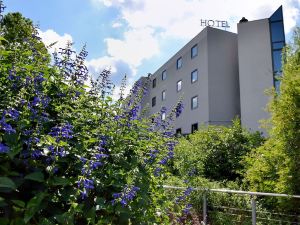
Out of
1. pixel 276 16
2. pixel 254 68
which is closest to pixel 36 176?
pixel 254 68

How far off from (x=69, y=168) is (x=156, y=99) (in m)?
33.1

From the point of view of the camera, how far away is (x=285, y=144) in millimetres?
6488

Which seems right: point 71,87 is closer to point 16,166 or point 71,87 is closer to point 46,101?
point 46,101

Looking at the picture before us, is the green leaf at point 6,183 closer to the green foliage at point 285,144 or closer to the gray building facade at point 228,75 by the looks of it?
the green foliage at point 285,144

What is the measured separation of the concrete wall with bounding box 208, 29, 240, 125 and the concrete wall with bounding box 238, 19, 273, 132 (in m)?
1.51

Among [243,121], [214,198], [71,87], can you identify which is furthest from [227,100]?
[71,87]

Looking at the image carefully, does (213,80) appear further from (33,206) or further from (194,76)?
(33,206)

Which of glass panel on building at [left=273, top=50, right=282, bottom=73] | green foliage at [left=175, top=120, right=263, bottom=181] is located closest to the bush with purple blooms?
green foliage at [left=175, top=120, right=263, bottom=181]

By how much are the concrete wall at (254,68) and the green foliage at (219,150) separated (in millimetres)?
11471

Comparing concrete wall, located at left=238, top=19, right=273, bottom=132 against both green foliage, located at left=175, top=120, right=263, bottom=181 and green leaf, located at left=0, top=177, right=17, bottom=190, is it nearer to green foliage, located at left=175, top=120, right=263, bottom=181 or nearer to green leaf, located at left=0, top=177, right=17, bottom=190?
green foliage, located at left=175, top=120, right=263, bottom=181

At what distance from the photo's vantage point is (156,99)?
35094 mm

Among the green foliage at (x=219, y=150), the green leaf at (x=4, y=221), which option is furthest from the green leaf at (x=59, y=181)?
the green foliage at (x=219, y=150)

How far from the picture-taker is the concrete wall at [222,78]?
81.7ft

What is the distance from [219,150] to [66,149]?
30.8 ft
